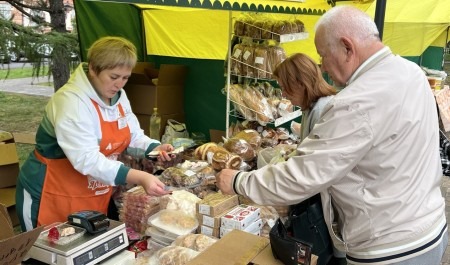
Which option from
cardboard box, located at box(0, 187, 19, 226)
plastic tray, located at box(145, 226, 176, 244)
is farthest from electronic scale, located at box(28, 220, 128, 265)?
cardboard box, located at box(0, 187, 19, 226)

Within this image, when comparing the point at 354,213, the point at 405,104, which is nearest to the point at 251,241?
the point at 354,213

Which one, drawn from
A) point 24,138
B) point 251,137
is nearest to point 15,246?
point 251,137

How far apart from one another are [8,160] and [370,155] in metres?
3.20

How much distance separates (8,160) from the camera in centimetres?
358

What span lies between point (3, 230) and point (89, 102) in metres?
0.73

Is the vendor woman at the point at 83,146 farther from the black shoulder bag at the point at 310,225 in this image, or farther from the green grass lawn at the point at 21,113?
the green grass lawn at the point at 21,113

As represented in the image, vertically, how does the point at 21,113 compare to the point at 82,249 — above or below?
below

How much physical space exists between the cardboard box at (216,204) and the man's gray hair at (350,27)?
104 cm

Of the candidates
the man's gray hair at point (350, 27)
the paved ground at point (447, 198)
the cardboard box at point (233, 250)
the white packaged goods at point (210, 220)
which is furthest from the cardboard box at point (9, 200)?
the paved ground at point (447, 198)

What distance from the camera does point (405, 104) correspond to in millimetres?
1472

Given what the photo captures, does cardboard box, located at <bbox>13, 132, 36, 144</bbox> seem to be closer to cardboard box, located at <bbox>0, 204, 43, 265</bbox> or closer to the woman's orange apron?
the woman's orange apron

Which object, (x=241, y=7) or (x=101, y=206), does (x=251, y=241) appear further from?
(x=241, y=7)

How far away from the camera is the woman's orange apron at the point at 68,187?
7.05 feet

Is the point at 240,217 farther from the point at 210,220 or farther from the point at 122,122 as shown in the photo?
the point at 122,122
